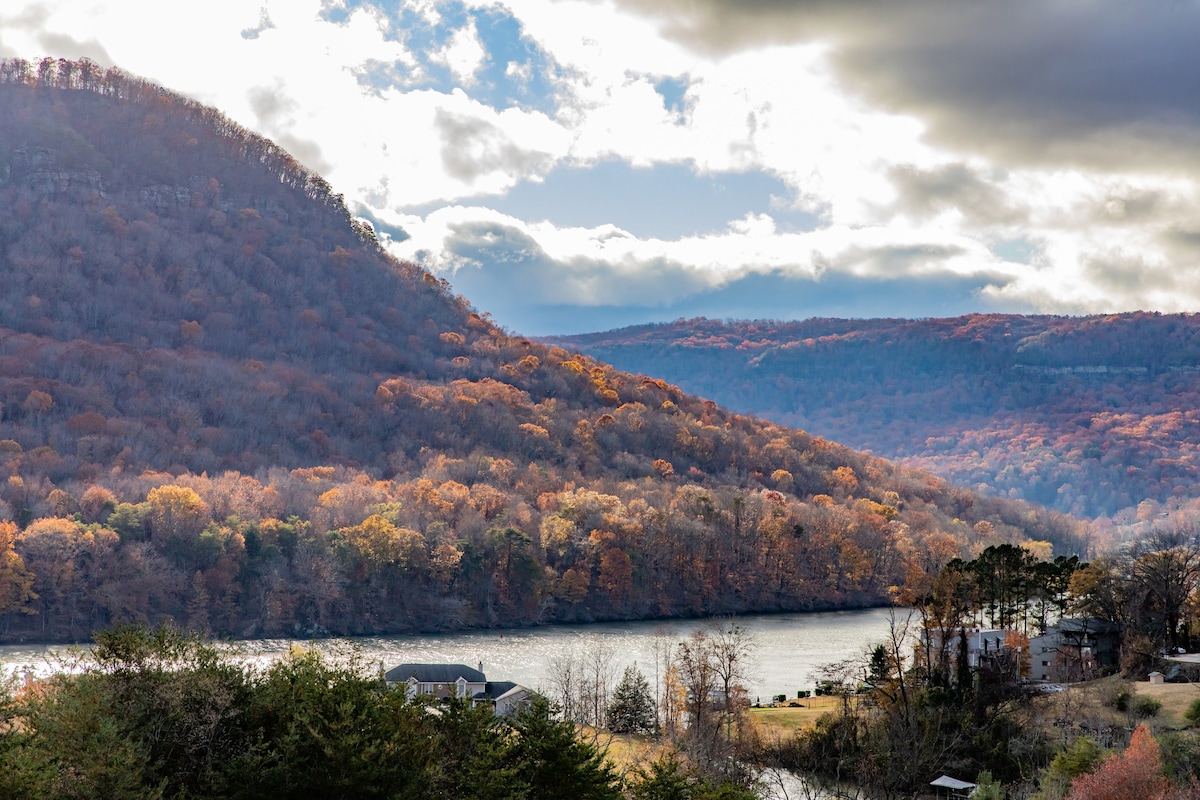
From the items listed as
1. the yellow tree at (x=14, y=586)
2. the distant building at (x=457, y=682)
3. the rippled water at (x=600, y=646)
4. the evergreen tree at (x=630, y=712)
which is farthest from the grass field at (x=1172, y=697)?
the yellow tree at (x=14, y=586)

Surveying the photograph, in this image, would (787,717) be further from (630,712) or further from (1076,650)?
(1076,650)

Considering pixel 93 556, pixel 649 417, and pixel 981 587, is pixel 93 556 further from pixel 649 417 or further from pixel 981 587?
pixel 649 417

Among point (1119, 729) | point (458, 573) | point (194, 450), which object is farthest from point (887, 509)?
point (1119, 729)

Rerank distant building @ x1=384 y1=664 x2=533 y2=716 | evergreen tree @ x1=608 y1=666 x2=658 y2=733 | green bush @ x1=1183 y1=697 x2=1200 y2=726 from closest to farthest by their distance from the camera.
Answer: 1. green bush @ x1=1183 y1=697 x2=1200 y2=726
2. distant building @ x1=384 y1=664 x2=533 y2=716
3. evergreen tree @ x1=608 y1=666 x2=658 y2=733

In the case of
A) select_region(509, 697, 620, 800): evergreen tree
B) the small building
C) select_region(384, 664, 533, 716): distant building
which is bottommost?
the small building

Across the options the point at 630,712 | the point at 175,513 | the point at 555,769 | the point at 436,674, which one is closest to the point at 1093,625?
the point at 630,712

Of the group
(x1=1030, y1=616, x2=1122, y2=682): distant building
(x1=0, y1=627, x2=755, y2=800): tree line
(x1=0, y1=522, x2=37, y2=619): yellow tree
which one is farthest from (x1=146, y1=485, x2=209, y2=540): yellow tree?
(x1=0, y1=627, x2=755, y2=800): tree line

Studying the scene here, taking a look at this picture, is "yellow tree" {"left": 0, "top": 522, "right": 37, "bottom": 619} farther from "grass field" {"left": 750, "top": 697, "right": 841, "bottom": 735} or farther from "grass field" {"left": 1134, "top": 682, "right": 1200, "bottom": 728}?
"grass field" {"left": 1134, "top": 682, "right": 1200, "bottom": 728}
